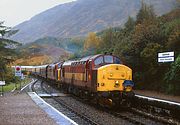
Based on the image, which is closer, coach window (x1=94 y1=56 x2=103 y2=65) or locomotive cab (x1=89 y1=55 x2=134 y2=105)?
Answer: locomotive cab (x1=89 y1=55 x2=134 y2=105)

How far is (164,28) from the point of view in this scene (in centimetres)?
4381

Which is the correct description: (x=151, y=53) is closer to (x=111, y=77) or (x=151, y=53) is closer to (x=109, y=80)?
(x=111, y=77)

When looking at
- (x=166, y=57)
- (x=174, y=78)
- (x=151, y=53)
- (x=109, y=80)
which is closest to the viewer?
(x=109, y=80)

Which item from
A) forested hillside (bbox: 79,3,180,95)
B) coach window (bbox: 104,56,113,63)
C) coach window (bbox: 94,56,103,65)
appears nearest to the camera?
coach window (bbox: 94,56,103,65)

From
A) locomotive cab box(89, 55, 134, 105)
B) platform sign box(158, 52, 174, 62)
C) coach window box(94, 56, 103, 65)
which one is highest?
platform sign box(158, 52, 174, 62)

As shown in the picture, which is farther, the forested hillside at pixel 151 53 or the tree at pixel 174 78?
the forested hillside at pixel 151 53

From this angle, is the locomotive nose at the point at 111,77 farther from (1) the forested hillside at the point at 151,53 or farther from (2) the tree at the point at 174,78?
(1) the forested hillside at the point at 151,53

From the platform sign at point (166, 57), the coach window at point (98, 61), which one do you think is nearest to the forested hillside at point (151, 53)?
the platform sign at point (166, 57)

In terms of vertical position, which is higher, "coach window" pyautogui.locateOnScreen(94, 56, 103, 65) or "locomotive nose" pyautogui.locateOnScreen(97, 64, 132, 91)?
"coach window" pyautogui.locateOnScreen(94, 56, 103, 65)

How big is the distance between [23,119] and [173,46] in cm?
2185

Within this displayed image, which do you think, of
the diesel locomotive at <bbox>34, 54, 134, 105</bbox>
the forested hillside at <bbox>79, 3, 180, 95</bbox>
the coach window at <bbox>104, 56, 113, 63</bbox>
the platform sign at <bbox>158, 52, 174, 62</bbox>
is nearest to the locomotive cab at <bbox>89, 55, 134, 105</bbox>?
the diesel locomotive at <bbox>34, 54, 134, 105</bbox>

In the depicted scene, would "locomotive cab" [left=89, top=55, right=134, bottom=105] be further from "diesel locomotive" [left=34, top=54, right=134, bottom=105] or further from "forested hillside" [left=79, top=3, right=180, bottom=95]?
"forested hillside" [left=79, top=3, right=180, bottom=95]

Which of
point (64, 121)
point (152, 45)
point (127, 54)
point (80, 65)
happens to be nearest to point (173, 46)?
point (152, 45)

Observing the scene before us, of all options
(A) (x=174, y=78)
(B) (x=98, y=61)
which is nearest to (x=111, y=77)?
(B) (x=98, y=61)
